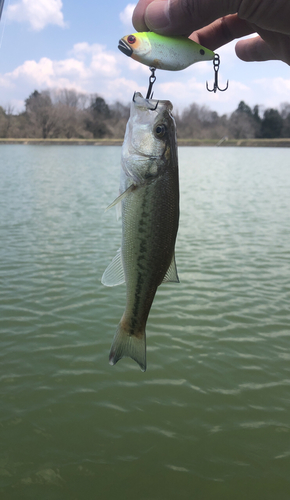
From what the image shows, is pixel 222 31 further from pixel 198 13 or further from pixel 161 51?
pixel 161 51

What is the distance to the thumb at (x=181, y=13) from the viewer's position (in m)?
2.31

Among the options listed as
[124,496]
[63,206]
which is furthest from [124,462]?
[63,206]

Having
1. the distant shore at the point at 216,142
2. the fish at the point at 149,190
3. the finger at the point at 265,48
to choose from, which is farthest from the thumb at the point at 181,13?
the distant shore at the point at 216,142

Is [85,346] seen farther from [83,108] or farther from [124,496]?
[83,108]

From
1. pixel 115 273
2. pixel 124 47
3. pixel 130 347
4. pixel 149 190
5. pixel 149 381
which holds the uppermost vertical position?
pixel 124 47

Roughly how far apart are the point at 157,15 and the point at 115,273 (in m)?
1.48

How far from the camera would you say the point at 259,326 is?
24.3 ft

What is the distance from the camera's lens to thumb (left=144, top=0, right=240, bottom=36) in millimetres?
2307

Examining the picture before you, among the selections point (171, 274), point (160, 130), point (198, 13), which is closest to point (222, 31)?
point (198, 13)

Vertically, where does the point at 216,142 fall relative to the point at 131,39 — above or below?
above

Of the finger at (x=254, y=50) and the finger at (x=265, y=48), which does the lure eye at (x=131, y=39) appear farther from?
the finger at (x=254, y=50)

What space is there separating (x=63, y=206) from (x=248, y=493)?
14.9 m

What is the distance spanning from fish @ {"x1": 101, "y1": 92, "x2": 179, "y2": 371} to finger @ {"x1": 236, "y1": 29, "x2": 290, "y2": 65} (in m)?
1.30

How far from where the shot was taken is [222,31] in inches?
128
